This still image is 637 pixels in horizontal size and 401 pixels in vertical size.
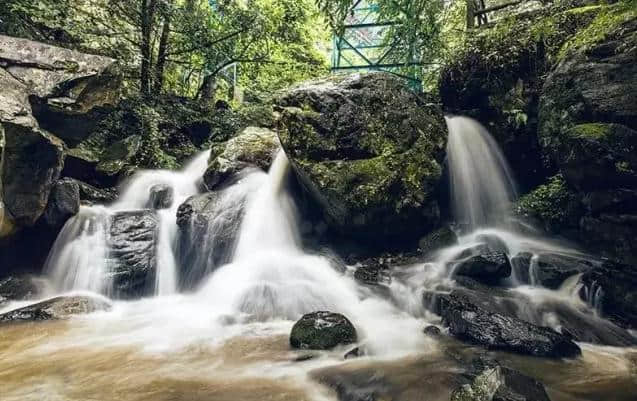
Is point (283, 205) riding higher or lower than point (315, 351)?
higher

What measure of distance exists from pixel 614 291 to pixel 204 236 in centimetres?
657

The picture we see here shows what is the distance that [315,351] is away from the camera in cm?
405

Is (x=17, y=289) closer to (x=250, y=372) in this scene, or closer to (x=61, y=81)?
(x=61, y=81)

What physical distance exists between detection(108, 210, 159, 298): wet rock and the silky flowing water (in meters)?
0.16

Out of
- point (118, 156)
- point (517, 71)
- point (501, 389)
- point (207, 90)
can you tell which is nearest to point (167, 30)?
point (207, 90)

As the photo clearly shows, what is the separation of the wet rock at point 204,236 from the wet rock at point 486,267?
4158mm

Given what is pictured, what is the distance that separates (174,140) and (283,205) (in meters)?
5.09

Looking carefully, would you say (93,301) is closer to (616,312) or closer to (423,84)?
(616,312)

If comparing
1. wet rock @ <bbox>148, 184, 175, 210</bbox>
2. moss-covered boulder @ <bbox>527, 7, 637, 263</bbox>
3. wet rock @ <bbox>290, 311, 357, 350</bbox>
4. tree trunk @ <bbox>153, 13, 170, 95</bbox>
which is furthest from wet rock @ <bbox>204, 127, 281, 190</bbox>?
moss-covered boulder @ <bbox>527, 7, 637, 263</bbox>

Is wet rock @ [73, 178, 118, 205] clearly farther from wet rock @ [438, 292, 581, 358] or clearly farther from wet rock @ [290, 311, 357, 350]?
wet rock @ [438, 292, 581, 358]

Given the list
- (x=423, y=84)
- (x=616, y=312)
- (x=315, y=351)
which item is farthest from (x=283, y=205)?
(x=423, y=84)

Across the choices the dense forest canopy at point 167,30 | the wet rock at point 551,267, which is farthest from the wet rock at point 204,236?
the dense forest canopy at point 167,30

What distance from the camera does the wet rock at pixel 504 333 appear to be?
3.93m

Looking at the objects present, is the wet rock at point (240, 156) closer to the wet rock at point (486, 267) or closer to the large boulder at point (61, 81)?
the large boulder at point (61, 81)
